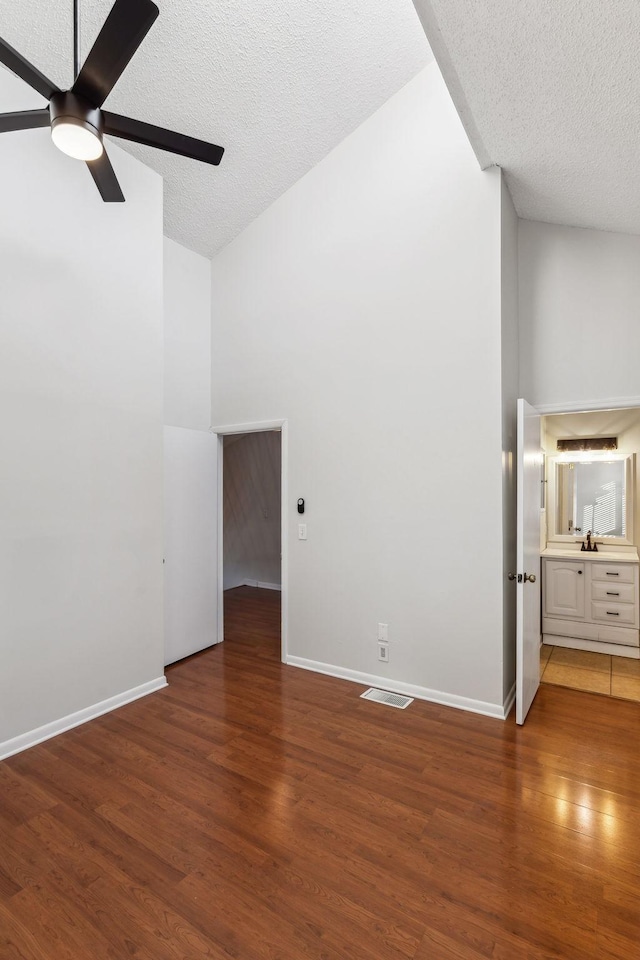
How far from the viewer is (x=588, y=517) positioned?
4.75 m

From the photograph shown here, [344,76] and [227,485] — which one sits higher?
[344,76]

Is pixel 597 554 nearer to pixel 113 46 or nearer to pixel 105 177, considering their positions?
pixel 105 177

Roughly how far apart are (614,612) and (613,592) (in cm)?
17

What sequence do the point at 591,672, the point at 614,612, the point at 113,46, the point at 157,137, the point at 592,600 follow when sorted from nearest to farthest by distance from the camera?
the point at 113,46
the point at 157,137
the point at 591,672
the point at 614,612
the point at 592,600

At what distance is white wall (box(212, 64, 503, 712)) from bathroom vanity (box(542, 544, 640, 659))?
1.81m

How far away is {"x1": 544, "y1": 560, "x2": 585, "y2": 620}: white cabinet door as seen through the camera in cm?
448

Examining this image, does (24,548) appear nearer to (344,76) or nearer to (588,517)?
(344,76)

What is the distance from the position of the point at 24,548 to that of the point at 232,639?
2.46 metres

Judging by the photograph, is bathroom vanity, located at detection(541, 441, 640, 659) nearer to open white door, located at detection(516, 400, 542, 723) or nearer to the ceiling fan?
open white door, located at detection(516, 400, 542, 723)

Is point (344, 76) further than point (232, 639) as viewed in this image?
No

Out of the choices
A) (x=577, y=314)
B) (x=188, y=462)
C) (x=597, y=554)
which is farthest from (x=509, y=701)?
(x=188, y=462)

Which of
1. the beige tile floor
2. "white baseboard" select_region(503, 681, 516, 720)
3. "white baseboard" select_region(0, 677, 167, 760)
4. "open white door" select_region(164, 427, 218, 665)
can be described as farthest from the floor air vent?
"open white door" select_region(164, 427, 218, 665)

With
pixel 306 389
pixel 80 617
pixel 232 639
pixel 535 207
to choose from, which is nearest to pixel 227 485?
pixel 232 639

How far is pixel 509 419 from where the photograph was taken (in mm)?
3285
